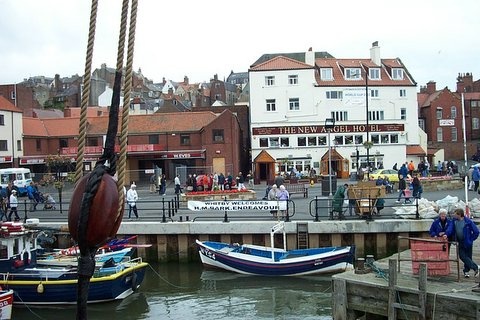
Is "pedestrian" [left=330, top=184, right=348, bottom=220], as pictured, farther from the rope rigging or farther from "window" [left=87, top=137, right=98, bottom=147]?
"window" [left=87, top=137, right=98, bottom=147]

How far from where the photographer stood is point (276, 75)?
50.1 metres

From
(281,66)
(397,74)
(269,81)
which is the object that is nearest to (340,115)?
(281,66)

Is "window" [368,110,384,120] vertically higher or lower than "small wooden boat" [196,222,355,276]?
higher

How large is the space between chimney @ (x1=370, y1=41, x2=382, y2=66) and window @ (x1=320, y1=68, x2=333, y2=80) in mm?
5269

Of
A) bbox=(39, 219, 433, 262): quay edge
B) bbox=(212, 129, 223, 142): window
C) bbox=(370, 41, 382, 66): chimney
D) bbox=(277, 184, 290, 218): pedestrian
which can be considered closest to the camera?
bbox=(39, 219, 433, 262): quay edge

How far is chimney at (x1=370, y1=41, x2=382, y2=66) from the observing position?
53.6m

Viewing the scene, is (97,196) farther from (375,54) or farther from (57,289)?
(375,54)

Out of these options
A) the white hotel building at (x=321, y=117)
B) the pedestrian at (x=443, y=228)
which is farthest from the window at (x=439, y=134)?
the pedestrian at (x=443, y=228)

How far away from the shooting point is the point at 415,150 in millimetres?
52750

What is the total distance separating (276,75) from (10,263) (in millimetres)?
35521

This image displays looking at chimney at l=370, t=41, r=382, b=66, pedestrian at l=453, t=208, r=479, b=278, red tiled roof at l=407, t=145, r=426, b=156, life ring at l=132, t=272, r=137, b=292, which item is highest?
chimney at l=370, t=41, r=382, b=66

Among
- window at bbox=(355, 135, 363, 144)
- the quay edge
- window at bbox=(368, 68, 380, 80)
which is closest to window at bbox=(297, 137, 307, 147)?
window at bbox=(355, 135, 363, 144)

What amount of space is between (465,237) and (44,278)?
12032 mm

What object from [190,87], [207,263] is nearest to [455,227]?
[207,263]
